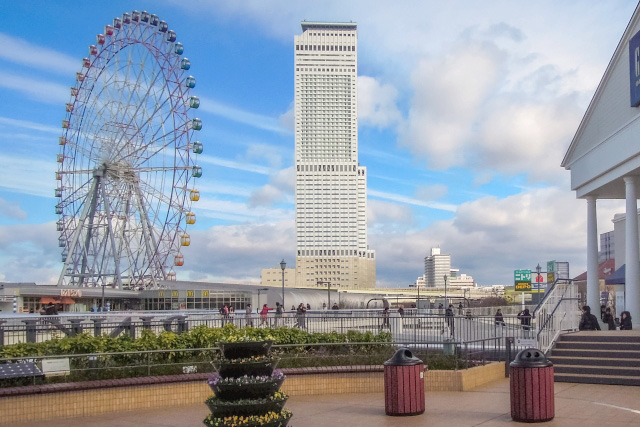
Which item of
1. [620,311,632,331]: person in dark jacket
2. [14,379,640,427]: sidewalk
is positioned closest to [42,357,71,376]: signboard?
[14,379,640,427]: sidewalk

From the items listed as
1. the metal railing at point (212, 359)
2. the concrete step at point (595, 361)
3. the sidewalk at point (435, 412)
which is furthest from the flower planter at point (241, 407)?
the concrete step at point (595, 361)

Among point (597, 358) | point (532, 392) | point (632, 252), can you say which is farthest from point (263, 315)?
point (532, 392)

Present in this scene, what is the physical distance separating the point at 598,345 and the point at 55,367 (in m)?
12.4

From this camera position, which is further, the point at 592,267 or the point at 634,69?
the point at 592,267

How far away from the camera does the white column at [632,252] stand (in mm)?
23094

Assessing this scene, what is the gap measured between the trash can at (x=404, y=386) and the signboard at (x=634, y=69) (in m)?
13.5

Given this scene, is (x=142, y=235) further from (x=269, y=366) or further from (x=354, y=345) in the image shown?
(x=269, y=366)

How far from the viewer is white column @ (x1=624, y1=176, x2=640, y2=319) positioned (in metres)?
23.1

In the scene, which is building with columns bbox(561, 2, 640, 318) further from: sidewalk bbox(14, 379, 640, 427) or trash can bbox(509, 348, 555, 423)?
trash can bbox(509, 348, 555, 423)

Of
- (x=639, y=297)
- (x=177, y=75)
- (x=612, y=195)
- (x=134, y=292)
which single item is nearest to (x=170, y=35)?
(x=177, y=75)

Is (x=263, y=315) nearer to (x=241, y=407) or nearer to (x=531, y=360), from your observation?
(x=531, y=360)

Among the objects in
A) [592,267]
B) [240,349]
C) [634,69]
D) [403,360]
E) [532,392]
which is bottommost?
[532,392]

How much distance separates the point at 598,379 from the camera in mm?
16250

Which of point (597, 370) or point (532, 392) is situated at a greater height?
point (532, 392)
